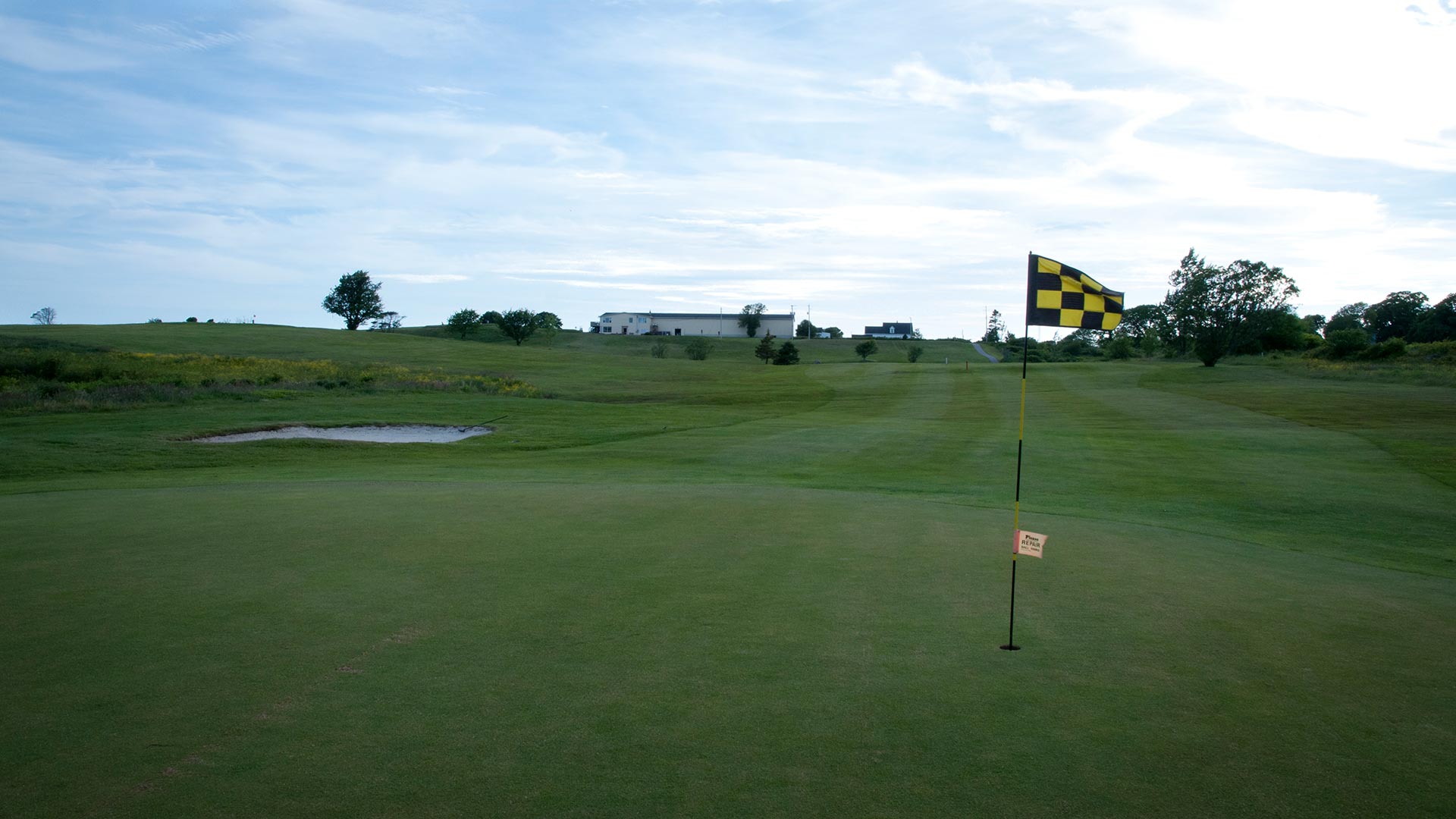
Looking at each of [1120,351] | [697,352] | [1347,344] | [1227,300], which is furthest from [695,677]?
[1120,351]

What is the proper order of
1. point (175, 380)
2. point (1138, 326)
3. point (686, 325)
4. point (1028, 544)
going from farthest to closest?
point (686, 325) → point (1138, 326) → point (175, 380) → point (1028, 544)

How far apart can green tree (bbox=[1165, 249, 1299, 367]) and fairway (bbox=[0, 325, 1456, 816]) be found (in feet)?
170

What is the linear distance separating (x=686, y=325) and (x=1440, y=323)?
99790 millimetres

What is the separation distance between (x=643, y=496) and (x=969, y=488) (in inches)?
273

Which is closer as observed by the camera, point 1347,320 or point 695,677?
point 695,677

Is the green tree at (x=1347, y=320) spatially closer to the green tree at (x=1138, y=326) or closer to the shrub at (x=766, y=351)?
the green tree at (x=1138, y=326)

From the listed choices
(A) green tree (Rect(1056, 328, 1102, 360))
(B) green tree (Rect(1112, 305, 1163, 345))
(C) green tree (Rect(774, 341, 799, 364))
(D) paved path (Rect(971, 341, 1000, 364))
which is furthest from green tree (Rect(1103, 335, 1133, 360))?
(C) green tree (Rect(774, 341, 799, 364))

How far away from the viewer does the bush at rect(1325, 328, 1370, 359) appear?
6291cm

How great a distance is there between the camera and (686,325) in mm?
149750

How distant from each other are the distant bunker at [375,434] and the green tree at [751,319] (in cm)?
11402

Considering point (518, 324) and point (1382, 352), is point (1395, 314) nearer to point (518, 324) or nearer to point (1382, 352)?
point (1382, 352)

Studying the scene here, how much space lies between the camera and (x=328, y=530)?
944cm

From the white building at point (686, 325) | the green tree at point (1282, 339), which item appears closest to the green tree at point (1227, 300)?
the green tree at point (1282, 339)

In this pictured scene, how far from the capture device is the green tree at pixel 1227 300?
6150 centimetres
